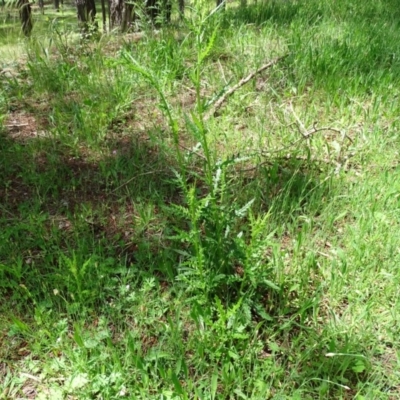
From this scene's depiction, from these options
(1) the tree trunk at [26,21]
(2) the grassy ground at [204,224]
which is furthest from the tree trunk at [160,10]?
(1) the tree trunk at [26,21]

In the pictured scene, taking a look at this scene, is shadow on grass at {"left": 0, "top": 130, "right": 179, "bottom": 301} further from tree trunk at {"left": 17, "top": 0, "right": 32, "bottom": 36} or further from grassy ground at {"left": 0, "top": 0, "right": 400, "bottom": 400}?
tree trunk at {"left": 17, "top": 0, "right": 32, "bottom": 36}

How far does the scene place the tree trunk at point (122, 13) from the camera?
4.60 meters

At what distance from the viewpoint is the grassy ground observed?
1444mm

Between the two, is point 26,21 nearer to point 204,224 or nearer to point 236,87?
point 236,87

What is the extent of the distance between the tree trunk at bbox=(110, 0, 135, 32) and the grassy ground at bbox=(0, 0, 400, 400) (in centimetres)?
133

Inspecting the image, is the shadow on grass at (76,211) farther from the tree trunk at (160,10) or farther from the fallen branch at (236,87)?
the tree trunk at (160,10)

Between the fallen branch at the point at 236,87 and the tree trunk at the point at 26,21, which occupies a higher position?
the tree trunk at the point at 26,21

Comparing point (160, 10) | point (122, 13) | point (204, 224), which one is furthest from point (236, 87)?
point (122, 13)

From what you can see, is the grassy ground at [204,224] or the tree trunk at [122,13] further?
the tree trunk at [122,13]

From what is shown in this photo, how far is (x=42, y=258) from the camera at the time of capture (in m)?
1.93

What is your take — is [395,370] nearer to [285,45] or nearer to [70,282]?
[70,282]

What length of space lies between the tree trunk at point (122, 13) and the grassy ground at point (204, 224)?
4.37 feet

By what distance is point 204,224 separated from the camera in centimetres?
183

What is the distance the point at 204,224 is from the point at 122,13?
3832 millimetres
